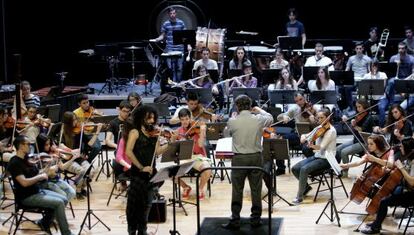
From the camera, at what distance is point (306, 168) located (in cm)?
1185

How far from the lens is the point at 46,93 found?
17.2 m

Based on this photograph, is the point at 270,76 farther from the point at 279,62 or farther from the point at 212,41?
the point at 212,41

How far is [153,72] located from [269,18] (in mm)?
3286

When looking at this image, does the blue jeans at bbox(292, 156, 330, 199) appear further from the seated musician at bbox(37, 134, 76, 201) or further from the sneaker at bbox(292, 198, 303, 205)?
the seated musician at bbox(37, 134, 76, 201)

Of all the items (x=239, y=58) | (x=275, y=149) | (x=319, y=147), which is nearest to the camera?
(x=275, y=149)

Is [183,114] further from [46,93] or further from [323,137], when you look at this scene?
[46,93]

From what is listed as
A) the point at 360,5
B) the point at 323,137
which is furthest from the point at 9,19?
the point at 323,137

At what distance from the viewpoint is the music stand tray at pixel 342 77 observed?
15375mm

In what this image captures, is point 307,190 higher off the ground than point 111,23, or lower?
lower

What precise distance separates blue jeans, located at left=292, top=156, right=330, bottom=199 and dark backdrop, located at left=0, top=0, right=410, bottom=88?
8.68 meters

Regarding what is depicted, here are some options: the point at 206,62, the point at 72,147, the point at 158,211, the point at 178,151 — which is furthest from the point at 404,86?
the point at 72,147

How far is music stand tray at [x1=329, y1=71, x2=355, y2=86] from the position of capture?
50.4ft

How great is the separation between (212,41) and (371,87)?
4.19m

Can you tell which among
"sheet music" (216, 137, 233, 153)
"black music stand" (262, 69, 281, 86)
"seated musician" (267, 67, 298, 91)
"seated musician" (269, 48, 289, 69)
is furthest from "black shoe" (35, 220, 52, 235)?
"seated musician" (269, 48, 289, 69)
